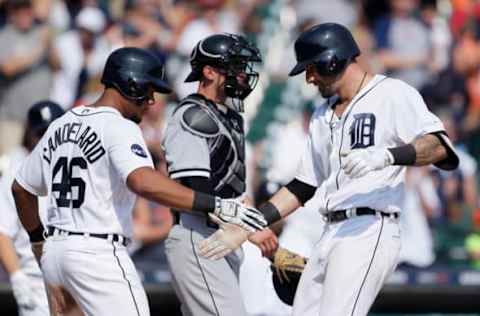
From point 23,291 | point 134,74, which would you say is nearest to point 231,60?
point 134,74

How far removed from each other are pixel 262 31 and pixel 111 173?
7.36m

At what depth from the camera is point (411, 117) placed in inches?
238

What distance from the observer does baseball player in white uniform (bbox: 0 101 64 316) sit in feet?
23.5

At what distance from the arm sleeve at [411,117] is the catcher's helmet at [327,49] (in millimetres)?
353

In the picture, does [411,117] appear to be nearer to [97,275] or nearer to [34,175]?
[97,275]

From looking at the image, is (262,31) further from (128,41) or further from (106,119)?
(106,119)

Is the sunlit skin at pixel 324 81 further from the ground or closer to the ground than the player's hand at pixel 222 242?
further from the ground

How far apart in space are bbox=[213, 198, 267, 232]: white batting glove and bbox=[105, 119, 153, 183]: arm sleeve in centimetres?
39

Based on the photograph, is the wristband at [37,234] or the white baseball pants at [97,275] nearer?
the white baseball pants at [97,275]

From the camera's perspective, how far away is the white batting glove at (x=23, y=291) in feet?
23.5

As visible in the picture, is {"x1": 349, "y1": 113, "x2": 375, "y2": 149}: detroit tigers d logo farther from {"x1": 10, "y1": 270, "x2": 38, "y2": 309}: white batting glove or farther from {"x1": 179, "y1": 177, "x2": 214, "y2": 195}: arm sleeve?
{"x1": 10, "y1": 270, "x2": 38, "y2": 309}: white batting glove

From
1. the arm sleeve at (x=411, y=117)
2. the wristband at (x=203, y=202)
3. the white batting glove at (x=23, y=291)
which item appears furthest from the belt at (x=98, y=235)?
the arm sleeve at (x=411, y=117)

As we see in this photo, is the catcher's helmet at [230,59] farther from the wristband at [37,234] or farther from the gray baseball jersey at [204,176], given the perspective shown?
the wristband at [37,234]

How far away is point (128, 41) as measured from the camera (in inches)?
466
